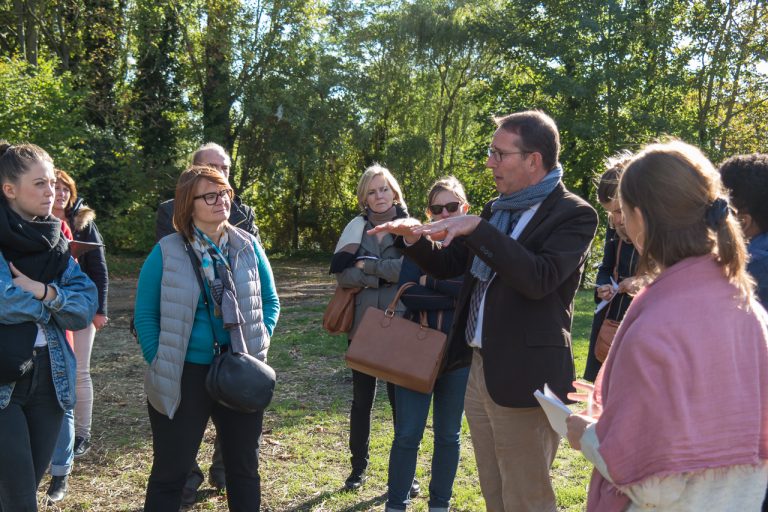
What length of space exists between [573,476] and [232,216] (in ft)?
10.3

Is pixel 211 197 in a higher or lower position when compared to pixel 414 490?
higher

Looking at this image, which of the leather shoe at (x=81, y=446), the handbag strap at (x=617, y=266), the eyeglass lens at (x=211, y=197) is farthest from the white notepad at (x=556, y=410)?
the leather shoe at (x=81, y=446)

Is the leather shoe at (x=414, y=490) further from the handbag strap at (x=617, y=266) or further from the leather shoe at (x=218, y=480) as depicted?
the handbag strap at (x=617, y=266)

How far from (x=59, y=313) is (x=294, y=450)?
9.03 ft

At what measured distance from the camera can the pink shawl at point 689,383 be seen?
1883mm

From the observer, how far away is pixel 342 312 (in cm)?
499

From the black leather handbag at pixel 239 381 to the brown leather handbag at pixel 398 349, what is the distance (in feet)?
2.84

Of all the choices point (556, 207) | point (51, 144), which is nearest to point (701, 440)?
point (556, 207)

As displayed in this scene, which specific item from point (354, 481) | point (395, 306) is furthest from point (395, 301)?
point (354, 481)

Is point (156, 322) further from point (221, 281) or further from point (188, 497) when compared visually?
point (188, 497)

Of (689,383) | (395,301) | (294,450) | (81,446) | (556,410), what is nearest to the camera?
(689,383)

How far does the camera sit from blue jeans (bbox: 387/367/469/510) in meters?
4.22

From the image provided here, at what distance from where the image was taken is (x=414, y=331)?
416cm

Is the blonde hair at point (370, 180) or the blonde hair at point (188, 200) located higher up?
the blonde hair at point (370, 180)
